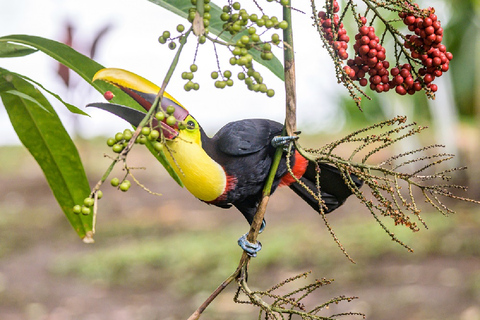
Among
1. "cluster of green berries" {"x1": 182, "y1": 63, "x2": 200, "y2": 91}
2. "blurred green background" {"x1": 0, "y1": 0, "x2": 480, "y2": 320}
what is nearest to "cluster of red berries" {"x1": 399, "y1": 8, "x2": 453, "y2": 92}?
"cluster of green berries" {"x1": 182, "y1": 63, "x2": 200, "y2": 91}

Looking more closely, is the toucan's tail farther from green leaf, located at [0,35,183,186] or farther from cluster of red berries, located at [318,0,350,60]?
green leaf, located at [0,35,183,186]

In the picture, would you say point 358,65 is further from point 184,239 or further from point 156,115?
point 184,239

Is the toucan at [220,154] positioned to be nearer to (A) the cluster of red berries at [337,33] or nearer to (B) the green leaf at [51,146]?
(A) the cluster of red berries at [337,33]

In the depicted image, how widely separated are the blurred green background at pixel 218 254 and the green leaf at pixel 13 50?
235 centimetres

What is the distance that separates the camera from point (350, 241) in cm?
361

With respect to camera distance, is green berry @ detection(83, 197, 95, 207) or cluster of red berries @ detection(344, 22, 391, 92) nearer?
green berry @ detection(83, 197, 95, 207)

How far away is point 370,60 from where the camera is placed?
73cm

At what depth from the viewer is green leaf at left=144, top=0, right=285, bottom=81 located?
0.79 metres

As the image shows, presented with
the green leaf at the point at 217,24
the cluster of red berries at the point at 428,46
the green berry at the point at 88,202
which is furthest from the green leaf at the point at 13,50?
the cluster of red berries at the point at 428,46

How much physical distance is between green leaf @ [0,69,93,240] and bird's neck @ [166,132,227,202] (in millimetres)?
294

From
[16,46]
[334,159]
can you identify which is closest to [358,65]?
[334,159]

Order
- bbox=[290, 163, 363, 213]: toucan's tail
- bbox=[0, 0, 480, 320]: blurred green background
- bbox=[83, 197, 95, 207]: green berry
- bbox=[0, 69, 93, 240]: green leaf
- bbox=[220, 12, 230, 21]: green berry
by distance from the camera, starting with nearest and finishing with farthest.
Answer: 1. bbox=[83, 197, 95, 207]: green berry
2. bbox=[220, 12, 230, 21]: green berry
3. bbox=[290, 163, 363, 213]: toucan's tail
4. bbox=[0, 69, 93, 240]: green leaf
5. bbox=[0, 0, 480, 320]: blurred green background

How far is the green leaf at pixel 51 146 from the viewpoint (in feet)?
3.20

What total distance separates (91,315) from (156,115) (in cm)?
289
